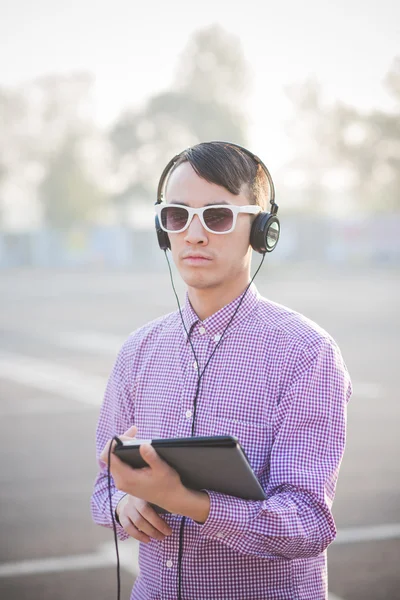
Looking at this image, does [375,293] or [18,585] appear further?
[375,293]

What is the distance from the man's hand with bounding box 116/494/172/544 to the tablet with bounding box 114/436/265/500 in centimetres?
17

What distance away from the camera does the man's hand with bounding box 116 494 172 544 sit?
2.05 meters

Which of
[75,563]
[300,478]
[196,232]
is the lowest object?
[75,563]

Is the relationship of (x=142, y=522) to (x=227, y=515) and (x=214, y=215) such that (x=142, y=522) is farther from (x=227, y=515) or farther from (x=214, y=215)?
(x=214, y=215)

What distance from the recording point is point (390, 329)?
1773 cm

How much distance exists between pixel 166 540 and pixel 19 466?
543cm

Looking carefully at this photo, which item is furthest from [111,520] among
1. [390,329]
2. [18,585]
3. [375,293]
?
[375,293]

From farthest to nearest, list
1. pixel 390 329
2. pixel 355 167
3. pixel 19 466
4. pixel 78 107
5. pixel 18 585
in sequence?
pixel 78 107
pixel 355 167
pixel 390 329
pixel 19 466
pixel 18 585

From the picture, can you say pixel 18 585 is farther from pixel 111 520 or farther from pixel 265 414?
pixel 265 414

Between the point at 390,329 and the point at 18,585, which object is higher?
the point at 390,329

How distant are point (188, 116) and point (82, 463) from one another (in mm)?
57747

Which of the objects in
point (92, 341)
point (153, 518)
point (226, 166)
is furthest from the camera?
point (92, 341)

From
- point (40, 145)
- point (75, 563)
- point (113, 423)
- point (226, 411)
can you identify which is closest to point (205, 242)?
point (226, 411)

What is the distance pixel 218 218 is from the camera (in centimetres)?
221
